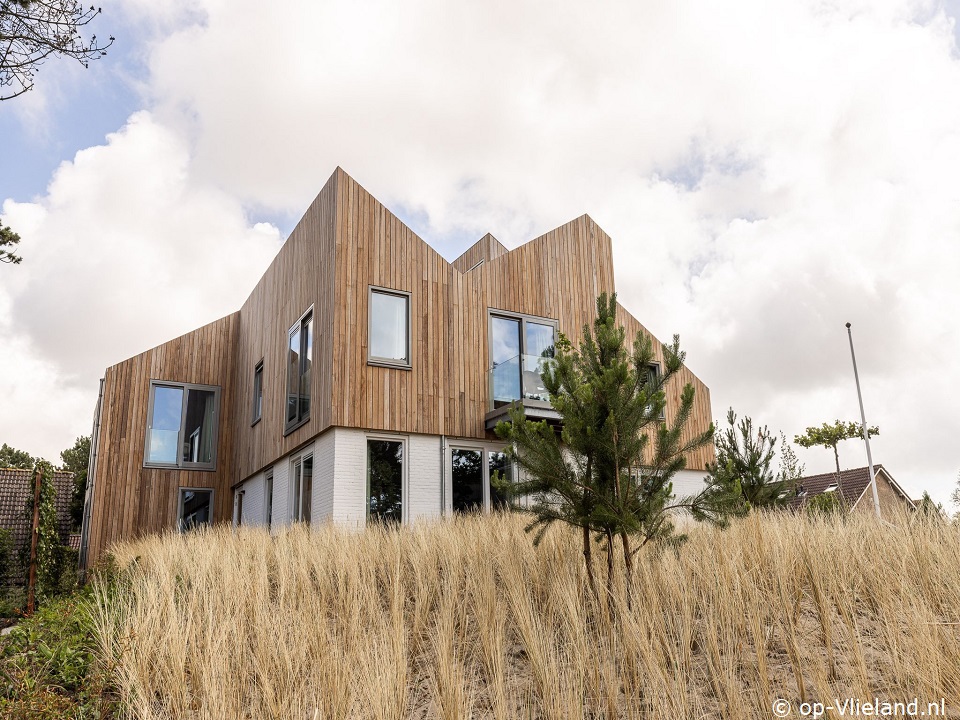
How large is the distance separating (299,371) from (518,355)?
421 centimetres

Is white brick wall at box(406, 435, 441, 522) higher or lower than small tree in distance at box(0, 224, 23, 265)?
lower

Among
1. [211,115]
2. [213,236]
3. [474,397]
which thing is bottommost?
[474,397]

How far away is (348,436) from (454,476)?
212 centimetres

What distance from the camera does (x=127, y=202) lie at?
1097 centimetres

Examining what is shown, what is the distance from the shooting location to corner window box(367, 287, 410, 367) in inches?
500

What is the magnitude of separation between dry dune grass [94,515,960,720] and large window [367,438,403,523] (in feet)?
16.4

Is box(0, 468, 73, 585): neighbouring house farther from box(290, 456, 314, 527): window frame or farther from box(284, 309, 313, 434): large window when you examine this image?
box(284, 309, 313, 434): large window

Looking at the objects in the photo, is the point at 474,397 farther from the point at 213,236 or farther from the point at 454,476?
the point at 213,236

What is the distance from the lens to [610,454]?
19.9 feet

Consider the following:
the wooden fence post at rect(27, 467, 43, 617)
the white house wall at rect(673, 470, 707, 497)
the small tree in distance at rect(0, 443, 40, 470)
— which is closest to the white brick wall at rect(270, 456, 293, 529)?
the wooden fence post at rect(27, 467, 43, 617)

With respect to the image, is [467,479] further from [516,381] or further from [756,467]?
[756,467]

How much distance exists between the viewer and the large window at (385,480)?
1211 centimetres

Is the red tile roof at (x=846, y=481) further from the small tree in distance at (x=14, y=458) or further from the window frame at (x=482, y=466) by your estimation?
the small tree in distance at (x=14, y=458)

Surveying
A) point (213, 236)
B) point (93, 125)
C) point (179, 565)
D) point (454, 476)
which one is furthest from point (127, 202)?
point (454, 476)
